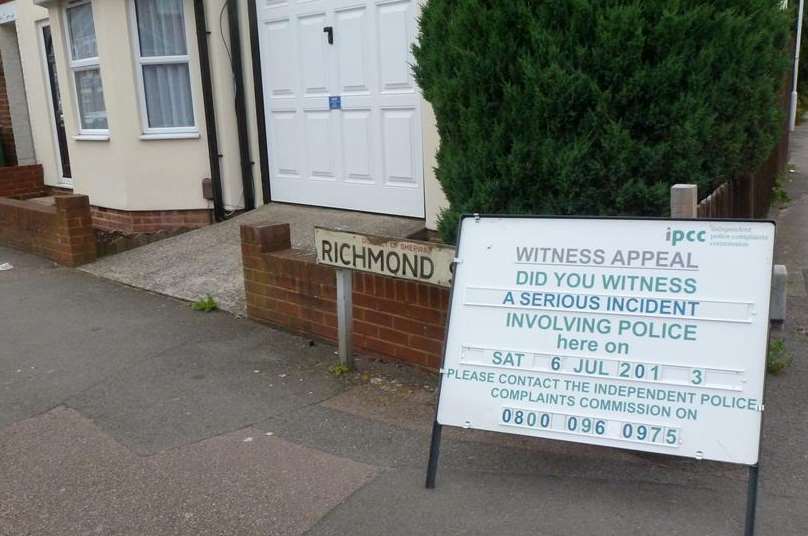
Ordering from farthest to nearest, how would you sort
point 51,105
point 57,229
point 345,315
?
point 51,105, point 57,229, point 345,315

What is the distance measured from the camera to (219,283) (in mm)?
6539

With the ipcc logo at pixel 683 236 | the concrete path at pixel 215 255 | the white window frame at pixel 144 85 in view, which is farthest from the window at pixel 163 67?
the ipcc logo at pixel 683 236

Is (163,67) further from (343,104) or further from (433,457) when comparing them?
(433,457)

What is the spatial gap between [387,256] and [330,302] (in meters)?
1.01

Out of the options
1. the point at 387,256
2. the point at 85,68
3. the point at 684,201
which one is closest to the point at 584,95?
the point at 684,201

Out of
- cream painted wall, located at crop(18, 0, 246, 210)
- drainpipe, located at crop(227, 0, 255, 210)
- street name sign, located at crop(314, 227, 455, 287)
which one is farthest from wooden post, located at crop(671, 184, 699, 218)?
cream painted wall, located at crop(18, 0, 246, 210)

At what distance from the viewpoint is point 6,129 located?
39.1ft

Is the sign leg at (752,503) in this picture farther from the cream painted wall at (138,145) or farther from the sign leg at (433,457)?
the cream painted wall at (138,145)

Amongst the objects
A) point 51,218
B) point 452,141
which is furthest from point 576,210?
point 51,218

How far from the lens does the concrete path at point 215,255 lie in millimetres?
6531

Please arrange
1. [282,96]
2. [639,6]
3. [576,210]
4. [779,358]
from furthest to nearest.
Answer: [282,96], [779,358], [576,210], [639,6]

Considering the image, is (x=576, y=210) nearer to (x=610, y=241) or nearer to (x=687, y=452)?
(x=610, y=241)

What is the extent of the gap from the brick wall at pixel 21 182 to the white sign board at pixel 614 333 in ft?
30.8

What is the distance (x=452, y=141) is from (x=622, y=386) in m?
1.84
